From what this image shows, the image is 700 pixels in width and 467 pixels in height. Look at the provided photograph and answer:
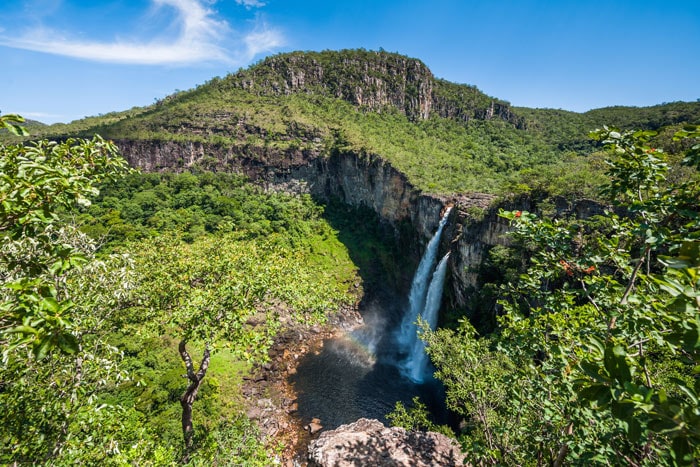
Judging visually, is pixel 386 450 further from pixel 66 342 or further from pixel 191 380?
pixel 66 342

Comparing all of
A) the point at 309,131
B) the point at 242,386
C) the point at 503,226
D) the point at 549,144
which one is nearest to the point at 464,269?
the point at 503,226

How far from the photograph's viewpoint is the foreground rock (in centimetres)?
972

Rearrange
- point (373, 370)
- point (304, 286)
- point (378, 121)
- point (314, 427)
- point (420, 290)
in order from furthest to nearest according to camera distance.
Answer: point (378, 121)
point (420, 290)
point (373, 370)
point (314, 427)
point (304, 286)

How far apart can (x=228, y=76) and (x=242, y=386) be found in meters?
93.1

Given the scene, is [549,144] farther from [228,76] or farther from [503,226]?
[228,76]

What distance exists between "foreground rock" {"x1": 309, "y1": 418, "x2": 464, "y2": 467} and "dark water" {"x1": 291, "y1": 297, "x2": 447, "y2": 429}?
34.9 feet

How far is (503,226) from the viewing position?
2323 centimetres

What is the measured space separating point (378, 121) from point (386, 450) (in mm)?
77207

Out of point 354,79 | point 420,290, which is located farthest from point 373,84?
point 420,290

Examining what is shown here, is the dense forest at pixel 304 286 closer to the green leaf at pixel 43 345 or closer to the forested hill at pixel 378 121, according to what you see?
the green leaf at pixel 43 345

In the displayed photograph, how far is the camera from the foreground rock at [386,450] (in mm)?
9719

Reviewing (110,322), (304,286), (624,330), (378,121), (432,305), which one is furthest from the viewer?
(378,121)

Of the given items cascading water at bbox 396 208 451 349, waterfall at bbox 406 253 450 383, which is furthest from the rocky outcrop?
waterfall at bbox 406 253 450 383

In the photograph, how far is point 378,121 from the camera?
7756 cm
